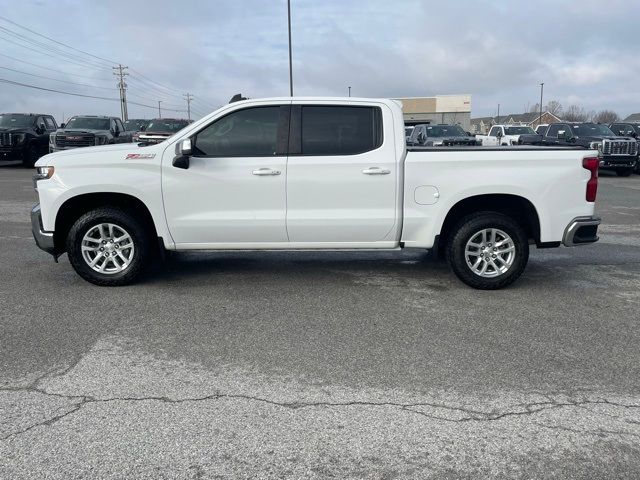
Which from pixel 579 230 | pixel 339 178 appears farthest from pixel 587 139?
pixel 339 178

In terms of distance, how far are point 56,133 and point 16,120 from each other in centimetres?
256

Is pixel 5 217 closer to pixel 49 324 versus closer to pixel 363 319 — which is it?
pixel 49 324

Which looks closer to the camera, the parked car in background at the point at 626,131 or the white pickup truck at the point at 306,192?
the white pickup truck at the point at 306,192

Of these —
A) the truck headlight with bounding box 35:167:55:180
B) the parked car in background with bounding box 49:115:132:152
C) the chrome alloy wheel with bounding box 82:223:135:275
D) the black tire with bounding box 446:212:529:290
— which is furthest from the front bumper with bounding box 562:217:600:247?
the parked car in background with bounding box 49:115:132:152

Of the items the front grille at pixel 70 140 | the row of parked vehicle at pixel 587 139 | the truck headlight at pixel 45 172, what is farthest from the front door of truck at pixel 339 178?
the front grille at pixel 70 140

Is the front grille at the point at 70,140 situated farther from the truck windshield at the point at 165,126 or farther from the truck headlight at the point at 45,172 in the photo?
the truck headlight at the point at 45,172

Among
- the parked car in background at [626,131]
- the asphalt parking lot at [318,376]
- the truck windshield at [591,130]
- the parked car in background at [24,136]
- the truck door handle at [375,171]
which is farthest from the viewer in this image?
the parked car in background at [626,131]

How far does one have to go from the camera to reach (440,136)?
853 inches

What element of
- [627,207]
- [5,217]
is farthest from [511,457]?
[627,207]

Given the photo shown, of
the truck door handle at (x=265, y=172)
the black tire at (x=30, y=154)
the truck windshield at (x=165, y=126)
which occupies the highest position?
the truck windshield at (x=165, y=126)

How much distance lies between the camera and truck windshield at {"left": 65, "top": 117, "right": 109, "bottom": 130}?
21422 mm

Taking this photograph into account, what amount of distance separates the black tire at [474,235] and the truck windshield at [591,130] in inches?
672

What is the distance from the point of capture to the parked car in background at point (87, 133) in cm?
1998

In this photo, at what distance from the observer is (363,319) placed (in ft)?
16.3
